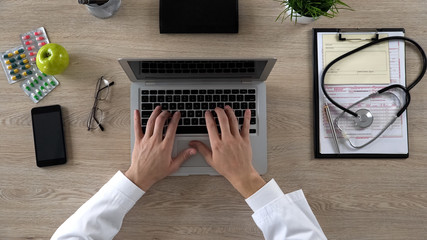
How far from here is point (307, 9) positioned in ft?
2.85

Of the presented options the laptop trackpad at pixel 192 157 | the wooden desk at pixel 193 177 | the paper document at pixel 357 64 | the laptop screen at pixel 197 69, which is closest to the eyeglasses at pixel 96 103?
the wooden desk at pixel 193 177

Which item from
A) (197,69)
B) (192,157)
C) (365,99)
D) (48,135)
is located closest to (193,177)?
(192,157)

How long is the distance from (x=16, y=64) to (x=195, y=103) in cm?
55

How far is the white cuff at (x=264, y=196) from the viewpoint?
0.82 metres

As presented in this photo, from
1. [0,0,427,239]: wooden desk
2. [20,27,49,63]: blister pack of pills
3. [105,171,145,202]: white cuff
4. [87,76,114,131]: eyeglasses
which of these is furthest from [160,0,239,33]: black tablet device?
[105,171,145,202]: white cuff

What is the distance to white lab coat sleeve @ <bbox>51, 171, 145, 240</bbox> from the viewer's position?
79cm

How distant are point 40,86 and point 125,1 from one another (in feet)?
1.18

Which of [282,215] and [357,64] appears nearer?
[282,215]

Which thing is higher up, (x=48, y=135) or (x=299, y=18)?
(x=299, y=18)

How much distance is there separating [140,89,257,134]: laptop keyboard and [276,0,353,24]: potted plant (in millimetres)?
254

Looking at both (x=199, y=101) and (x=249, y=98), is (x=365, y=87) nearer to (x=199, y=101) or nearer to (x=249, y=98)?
(x=249, y=98)

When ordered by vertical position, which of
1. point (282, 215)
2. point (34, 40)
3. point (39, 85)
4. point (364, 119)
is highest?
point (34, 40)

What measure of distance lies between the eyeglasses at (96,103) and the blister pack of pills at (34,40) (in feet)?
0.68

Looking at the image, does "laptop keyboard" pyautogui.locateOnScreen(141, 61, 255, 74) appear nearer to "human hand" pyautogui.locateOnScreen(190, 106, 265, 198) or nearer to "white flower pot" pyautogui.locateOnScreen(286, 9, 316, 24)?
"human hand" pyautogui.locateOnScreen(190, 106, 265, 198)
